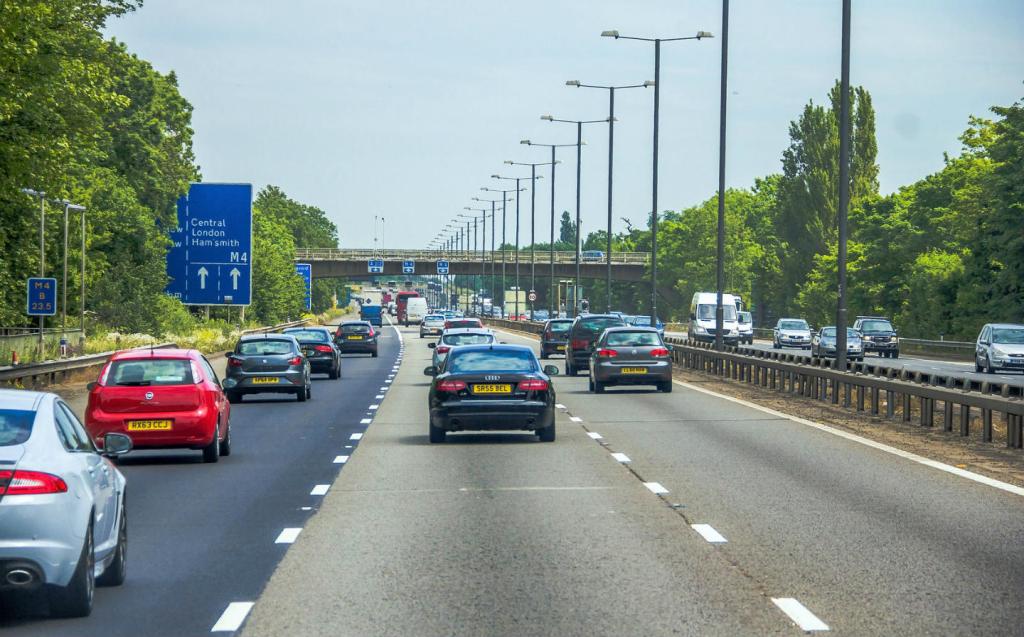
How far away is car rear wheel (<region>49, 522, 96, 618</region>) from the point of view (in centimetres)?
868

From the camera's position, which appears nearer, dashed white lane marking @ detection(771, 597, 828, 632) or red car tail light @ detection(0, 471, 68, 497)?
red car tail light @ detection(0, 471, 68, 497)

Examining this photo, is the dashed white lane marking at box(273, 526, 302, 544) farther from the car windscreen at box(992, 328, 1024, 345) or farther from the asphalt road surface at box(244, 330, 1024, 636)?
the car windscreen at box(992, 328, 1024, 345)

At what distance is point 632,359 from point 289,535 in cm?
2337

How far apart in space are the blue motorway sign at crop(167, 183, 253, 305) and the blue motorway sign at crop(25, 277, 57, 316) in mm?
7121

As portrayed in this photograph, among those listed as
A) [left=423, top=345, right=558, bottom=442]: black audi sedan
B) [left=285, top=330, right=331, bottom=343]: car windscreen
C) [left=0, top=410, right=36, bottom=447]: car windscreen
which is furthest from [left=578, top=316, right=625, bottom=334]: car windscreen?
[left=0, top=410, right=36, bottom=447]: car windscreen

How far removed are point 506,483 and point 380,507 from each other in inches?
94.4

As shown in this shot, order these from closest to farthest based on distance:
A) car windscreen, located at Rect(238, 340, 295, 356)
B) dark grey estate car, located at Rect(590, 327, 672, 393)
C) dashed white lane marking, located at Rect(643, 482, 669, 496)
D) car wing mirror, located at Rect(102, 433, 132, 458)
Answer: car wing mirror, located at Rect(102, 433, 132, 458) < dashed white lane marking, located at Rect(643, 482, 669, 496) < car windscreen, located at Rect(238, 340, 295, 356) < dark grey estate car, located at Rect(590, 327, 672, 393)

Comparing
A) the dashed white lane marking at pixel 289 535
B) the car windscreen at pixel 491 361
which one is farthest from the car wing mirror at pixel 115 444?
the car windscreen at pixel 491 361

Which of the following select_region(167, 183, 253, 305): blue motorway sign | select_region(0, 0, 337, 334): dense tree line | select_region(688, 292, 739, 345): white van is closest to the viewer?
select_region(0, 0, 337, 334): dense tree line

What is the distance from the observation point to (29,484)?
27.7 feet

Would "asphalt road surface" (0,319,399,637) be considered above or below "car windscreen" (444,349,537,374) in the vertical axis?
below

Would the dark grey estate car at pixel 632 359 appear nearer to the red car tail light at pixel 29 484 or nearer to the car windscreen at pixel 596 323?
the car windscreen at pixel 596 323

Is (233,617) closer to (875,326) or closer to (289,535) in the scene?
(289,535)

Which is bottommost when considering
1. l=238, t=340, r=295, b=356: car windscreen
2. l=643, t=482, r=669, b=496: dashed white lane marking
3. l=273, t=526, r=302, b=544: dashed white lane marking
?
l=643, t=482, r=669, b=496: dashed white lane marking
